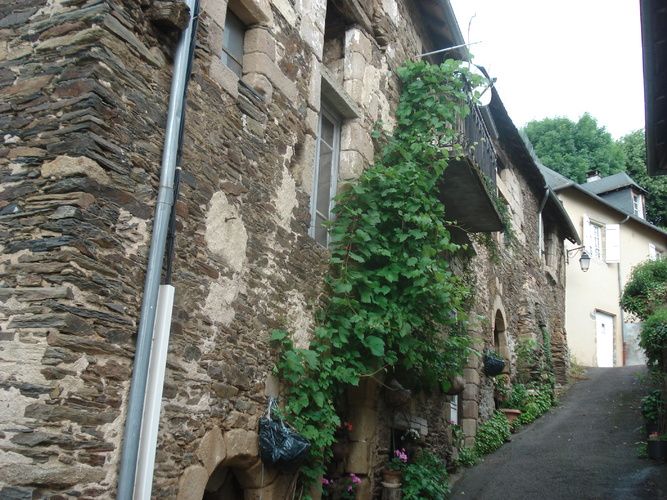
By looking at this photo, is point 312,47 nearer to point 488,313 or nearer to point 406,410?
point 406,410

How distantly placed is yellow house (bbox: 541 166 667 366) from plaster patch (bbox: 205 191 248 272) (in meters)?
16.9

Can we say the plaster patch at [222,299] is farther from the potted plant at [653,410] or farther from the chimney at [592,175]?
the chimney at [592,175]

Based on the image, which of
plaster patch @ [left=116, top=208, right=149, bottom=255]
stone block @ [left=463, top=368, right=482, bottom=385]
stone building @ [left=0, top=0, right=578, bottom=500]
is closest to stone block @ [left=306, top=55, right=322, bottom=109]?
stone building @ [left=0, top=0, right=578, bottom=500]

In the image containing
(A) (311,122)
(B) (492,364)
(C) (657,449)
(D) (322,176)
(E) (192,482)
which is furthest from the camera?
(B) (492,364)

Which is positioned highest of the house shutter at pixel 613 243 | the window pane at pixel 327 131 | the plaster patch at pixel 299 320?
the house shutter at pixel 613 243

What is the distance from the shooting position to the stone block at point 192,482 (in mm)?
3916

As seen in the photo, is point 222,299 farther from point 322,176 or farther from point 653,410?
point 653,410

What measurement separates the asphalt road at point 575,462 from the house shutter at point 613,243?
8748 millimetres

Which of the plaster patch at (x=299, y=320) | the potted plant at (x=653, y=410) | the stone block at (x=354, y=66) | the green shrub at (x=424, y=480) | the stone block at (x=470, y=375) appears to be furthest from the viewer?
the stone block at (x=470, y=375)

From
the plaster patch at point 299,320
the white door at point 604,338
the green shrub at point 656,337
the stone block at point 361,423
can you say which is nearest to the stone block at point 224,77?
the plaster patch at point 299,320

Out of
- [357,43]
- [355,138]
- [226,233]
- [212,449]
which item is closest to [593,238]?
[357,43]

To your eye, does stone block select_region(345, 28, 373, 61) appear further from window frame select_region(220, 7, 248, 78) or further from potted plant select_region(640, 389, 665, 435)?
potted plant select_region(640, 389, 665, 435)

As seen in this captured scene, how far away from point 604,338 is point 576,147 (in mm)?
10489

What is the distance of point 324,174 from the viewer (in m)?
6.44
